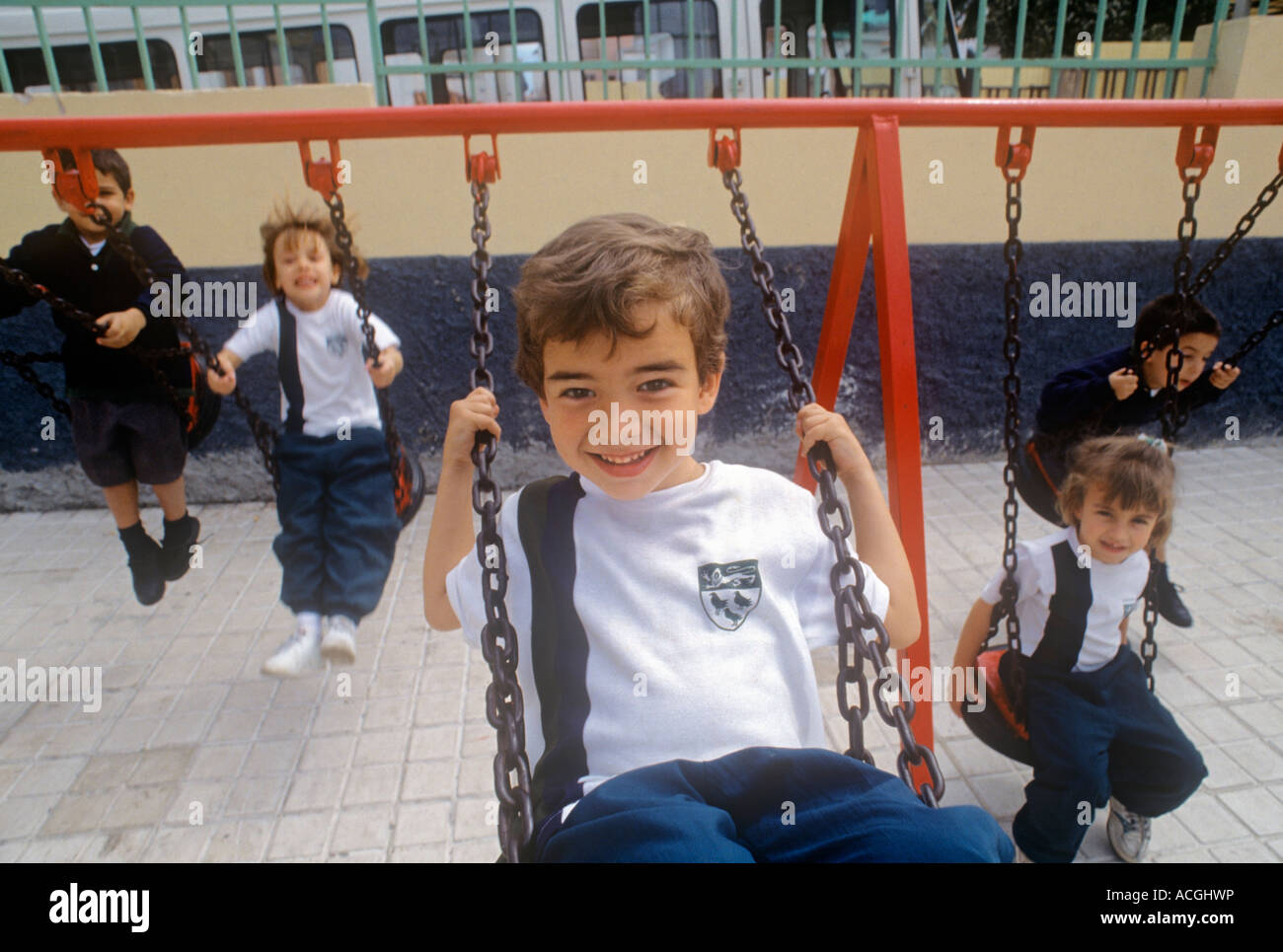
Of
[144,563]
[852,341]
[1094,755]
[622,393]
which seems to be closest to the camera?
[622,393]

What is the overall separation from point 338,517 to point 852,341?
2.78 m

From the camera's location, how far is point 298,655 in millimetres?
2453

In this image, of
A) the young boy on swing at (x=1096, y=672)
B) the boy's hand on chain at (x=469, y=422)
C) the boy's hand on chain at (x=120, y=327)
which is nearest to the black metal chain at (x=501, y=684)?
the boy's hand on chain at (x=469, y=422)

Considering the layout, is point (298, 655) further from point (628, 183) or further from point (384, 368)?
point (628, 183)

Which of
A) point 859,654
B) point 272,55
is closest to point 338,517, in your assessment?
point 859,654

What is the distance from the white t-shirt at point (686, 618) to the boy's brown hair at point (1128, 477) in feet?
2.62

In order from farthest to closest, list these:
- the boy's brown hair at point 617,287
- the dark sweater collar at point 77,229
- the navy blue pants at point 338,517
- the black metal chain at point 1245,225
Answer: the navy blue pants at point 338,517 < the dark sweater collar at point 77,229 < the black metal chain at point 1245,225 < the boy's brown hair at point 617,287

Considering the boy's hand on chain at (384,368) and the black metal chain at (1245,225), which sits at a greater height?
the black metal chain at (1245,225)

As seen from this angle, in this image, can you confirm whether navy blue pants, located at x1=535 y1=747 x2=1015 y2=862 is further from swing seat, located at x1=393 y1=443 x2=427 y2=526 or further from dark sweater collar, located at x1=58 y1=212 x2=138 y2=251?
dark sweater collar, located at x1=58 y1=212 x2=138 y2=251

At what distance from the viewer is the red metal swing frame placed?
5.99 feet

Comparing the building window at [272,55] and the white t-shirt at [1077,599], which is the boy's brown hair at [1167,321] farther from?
the building window at [272,55]

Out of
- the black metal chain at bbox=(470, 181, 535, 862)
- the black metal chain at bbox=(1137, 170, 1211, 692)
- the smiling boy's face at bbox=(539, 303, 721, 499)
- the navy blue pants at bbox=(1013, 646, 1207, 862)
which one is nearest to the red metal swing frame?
the black metal chain at bbox=(1137, 170, 1211, 692)

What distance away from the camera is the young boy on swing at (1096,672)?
181 cm

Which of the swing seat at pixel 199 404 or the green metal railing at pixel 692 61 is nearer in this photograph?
the swing seat at pixel 199 404
